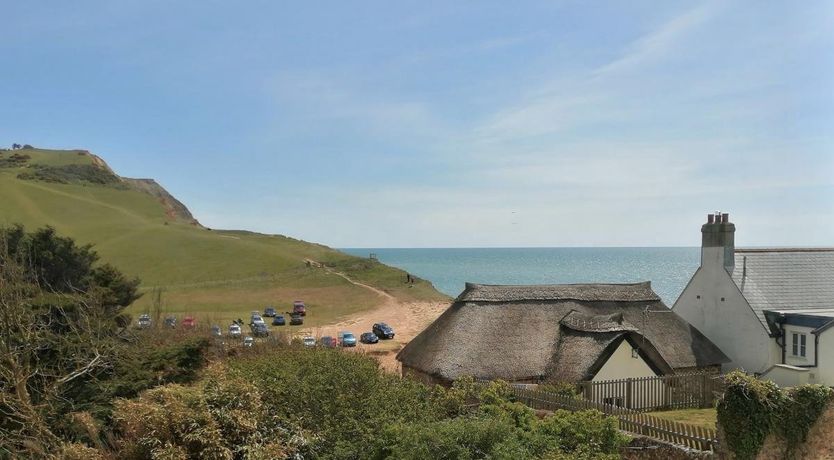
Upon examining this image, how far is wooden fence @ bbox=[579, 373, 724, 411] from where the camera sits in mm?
19391

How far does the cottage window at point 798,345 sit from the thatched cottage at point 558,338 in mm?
2554

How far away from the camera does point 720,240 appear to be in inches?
969

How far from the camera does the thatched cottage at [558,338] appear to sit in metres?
21.3

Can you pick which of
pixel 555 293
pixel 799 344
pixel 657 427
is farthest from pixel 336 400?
pixel 799 344

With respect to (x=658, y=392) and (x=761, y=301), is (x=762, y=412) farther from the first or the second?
(x=761, y=301)

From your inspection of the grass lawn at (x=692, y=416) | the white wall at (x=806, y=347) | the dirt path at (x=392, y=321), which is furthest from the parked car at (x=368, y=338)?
the white wall at (x=806, y=347)

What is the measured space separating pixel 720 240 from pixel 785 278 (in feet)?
10.4

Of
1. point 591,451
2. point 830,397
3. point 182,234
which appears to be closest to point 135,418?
point 591,451

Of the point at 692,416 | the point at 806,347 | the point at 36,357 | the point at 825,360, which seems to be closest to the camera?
the point at 36,357

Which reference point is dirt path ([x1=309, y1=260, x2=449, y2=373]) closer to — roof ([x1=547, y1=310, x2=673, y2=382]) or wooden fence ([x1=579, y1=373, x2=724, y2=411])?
roof ([x1=547, y1=310, x2=673, y2=382])

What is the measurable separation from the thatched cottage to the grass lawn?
2036 millimetres

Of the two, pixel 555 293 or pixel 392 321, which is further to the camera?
pixel 392 321

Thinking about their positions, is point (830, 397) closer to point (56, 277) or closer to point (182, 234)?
point (56, 277)

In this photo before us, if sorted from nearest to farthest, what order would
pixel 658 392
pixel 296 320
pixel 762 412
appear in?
pixel 762 412 < pixel 658 392 < pixel 296 320
